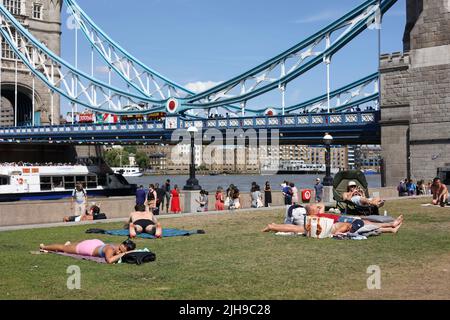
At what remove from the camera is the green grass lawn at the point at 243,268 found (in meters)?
7.61

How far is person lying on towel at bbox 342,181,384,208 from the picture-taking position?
1552cm

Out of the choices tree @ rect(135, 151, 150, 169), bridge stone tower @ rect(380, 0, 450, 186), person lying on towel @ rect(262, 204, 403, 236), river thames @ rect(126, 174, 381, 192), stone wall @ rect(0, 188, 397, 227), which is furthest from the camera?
tree @ rect(135, 151, 150, 169)

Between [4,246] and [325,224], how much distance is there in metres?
5.95

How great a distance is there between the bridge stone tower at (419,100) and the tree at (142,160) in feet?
471

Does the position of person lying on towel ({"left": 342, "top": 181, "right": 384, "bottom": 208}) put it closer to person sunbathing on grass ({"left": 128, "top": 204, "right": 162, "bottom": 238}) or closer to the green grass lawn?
the green grass lawn

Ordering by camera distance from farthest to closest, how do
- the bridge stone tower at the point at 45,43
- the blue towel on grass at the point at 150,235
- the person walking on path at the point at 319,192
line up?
the bridge stone tower at the point at 45,43 < the person walking on path at the point at 319,192 < the blue towel on grass at the point at 150,235

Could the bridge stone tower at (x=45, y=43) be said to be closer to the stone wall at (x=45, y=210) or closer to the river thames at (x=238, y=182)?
the river thames at (x=238, y=182)

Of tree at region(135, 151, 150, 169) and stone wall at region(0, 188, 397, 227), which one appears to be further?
tree at region(135, 151, 150, 169)

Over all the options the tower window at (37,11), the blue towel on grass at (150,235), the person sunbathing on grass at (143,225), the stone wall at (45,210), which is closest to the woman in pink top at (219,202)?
the stone wall at (45,210)

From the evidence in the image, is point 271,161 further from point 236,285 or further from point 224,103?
point 236,285

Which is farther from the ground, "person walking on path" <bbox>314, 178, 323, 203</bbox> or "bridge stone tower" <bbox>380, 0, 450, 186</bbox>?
"bridge stone tower" <bbox>380, 0, 450, 186</bbox>

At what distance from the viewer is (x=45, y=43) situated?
269 ft

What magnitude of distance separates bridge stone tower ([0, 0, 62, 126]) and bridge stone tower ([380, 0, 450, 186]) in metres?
52.5

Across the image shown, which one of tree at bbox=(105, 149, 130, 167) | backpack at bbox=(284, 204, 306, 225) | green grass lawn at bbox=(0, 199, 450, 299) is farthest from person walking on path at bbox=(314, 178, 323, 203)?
tree at bbox=(105, 149, 130, 167)
